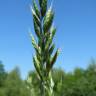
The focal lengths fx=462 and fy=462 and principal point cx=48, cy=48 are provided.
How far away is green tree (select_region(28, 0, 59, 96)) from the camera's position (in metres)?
3.85

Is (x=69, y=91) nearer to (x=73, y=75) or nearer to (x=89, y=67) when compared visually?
(x=89, y=67)

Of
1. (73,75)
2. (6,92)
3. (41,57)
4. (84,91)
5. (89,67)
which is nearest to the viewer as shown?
(41,57)

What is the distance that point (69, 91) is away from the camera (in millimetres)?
93375

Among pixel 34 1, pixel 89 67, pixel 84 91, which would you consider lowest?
pixel 34 1

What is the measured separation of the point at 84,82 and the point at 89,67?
29.3 m

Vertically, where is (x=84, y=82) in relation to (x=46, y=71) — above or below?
above

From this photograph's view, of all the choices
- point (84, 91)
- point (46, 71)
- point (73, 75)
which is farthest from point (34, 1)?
point (73, 75)

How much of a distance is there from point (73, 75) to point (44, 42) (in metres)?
130

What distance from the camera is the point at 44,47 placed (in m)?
3.87

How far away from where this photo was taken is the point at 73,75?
438 feet

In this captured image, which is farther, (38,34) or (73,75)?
(73,75)

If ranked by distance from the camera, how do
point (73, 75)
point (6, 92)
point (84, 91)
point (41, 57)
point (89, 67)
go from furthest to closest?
point (73, 75) < point (89, 67) < point (6, 92) < point (84, 91) < point (41, 57)

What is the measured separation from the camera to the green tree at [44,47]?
3.85 meters

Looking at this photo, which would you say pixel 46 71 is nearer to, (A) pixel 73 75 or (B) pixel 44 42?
(B) pixel 44 42
